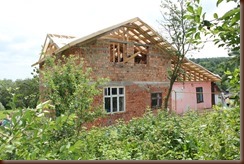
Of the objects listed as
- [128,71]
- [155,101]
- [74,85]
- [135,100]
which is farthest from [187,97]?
[74,85]

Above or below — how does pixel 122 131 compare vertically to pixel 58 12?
below

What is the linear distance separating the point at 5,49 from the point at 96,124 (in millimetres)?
1388

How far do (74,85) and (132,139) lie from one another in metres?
0.74

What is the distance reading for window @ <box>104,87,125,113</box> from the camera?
2.00 meters

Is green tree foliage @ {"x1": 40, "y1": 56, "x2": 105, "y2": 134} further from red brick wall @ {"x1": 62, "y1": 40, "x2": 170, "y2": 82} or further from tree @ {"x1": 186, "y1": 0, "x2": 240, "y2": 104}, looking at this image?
tree @ {"x1": 186, "y1": 0, "x2": 240, "y2": 104}

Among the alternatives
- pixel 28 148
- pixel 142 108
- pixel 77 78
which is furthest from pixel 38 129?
pixel 77 78

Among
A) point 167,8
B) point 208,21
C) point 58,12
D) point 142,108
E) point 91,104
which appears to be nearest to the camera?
point 208,21

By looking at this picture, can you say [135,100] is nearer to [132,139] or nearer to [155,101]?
[155,101]

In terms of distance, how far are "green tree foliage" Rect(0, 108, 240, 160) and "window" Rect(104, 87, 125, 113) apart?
16 centimetres

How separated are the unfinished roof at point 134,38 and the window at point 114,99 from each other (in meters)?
0.44

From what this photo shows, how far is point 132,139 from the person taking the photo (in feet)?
6.51

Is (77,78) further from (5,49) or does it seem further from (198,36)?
(198,36)

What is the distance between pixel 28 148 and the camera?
0.77 metres

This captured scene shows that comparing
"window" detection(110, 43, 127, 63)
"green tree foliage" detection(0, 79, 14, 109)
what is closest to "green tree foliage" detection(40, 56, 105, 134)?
"window" detection(110, 43, 127, 63)
